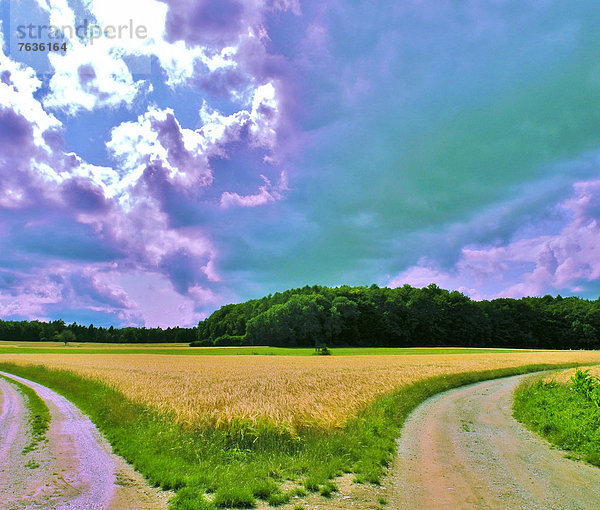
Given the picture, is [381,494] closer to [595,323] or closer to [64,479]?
[64,479]

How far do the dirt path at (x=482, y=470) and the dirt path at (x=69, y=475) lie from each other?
19.0 feet

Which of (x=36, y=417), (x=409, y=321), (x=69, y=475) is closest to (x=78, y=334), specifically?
(x=409, y=321)

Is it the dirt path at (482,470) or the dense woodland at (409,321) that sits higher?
the dense woodland at (409,321)

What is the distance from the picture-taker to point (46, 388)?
28281 mm

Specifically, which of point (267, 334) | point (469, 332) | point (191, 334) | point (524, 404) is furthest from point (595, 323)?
point (191, 334)

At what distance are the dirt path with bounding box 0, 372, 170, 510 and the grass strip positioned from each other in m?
0.24

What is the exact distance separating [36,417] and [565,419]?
21644mm

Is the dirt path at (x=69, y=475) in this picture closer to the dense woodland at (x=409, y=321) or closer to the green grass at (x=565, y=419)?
the green grass at (x=565, y=419)

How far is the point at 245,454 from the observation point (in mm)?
10875

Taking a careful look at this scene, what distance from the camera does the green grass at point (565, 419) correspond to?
11.9m

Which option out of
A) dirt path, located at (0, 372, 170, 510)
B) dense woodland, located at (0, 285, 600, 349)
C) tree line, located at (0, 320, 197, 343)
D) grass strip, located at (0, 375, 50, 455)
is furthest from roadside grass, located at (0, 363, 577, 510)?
tree line, located at (0, 320, 197, 343)

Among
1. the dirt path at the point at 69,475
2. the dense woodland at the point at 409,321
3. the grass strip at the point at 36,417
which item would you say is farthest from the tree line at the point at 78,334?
the dirt path at the point at 69,475

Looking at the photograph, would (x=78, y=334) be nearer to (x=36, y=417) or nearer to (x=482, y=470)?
(x=36, y=417)

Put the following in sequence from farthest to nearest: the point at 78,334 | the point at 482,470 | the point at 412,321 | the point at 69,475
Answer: the point at 78,334
the point at 412,321
the point at 482,470
the point at 69,475
